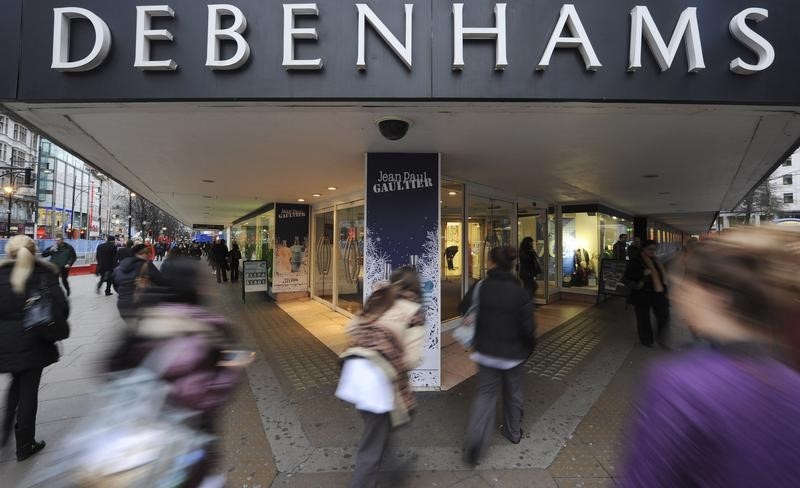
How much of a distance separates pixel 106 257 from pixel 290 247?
214 inches

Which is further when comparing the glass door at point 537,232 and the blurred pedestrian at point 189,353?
the glass door at point 537,232

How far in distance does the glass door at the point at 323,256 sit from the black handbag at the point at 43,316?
6992mm

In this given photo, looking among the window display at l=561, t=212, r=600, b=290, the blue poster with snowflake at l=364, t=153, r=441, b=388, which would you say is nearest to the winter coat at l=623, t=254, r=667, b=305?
the blue poster with snowflake at l=364, t=153, r=441, b=388

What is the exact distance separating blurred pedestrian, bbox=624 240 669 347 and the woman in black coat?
25.1 ft

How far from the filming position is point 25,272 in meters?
2.85

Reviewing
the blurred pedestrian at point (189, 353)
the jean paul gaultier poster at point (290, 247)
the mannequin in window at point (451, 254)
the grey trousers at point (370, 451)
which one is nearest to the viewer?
the blurred pedestrian at point (189, 353)

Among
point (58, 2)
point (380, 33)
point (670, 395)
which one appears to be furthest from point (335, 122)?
point (670, 395)

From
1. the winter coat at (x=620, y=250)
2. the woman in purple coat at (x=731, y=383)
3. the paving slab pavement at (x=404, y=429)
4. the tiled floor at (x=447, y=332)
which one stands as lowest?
the paving slab pavement at (x=404, y=429)

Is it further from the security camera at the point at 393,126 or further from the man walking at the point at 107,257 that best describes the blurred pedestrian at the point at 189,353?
the man walking at the point at 107,257

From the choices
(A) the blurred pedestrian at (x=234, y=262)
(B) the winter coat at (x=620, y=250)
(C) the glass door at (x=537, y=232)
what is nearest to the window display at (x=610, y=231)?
(B) the winter coat at (x=620, y=250)

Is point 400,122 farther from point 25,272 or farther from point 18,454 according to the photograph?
point 18,454

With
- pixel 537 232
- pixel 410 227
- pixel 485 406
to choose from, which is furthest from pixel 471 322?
pixel 537 232

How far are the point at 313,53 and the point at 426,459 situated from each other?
11.5 ft

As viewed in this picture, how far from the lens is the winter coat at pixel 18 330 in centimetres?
279
